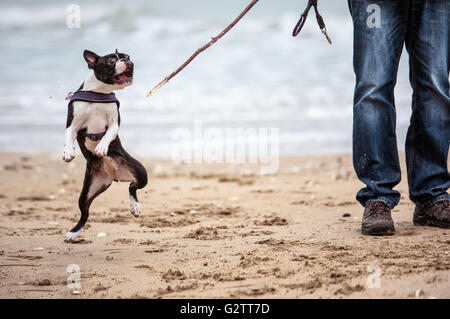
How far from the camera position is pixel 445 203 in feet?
12.4

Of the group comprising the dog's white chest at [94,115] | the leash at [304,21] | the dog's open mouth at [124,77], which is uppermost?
the leash at [304,21]

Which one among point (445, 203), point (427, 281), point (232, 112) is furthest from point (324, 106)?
point (427, 281)

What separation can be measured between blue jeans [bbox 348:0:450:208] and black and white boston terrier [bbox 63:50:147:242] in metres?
1.46

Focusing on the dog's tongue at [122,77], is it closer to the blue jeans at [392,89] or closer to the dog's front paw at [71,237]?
the dog's front paw at [71,237]

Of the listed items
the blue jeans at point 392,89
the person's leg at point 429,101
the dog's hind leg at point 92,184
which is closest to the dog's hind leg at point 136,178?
the dog's hind leg at point 92,184

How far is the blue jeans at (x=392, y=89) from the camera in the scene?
12.1 ft

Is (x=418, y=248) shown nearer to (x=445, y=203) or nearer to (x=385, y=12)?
(x=445, y=203)

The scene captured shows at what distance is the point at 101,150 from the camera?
11.2ft

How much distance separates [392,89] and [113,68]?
1.77 meters

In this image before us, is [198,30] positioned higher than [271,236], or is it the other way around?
[198,30]

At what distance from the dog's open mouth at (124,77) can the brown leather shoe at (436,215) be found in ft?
6.82

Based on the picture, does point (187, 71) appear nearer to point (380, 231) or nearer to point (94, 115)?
point (94, 115)

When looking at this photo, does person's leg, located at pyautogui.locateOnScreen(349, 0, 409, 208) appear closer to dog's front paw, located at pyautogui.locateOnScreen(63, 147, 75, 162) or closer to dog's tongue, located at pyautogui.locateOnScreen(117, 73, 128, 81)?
dog's tongue, located at pyautogui.locateOnScreen(117, 73, 128, 81)

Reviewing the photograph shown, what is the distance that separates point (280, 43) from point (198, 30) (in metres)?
3.49
